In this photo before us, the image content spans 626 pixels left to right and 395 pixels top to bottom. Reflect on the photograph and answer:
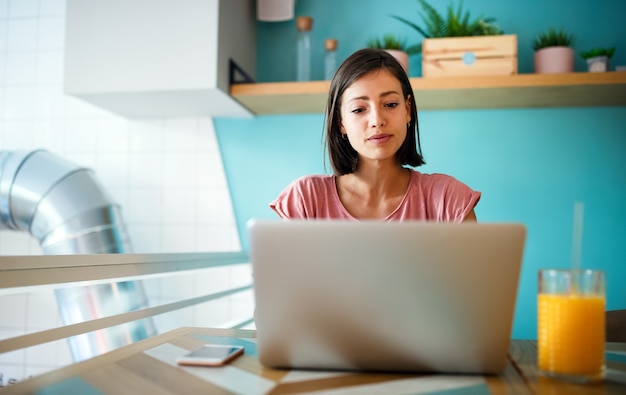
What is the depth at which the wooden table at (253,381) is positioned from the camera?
0.55 metres

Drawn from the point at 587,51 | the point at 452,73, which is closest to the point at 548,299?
the point at 452,73

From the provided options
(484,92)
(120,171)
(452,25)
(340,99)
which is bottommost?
(120,171)

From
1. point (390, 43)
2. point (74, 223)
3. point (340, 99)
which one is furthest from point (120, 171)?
point (340, 99)

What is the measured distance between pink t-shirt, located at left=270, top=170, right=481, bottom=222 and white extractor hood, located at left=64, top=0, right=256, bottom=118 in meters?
0.70

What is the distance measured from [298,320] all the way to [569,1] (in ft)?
6.42

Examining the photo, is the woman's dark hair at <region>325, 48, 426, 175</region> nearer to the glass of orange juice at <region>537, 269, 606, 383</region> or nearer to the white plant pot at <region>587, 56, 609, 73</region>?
the glass of orange juice at <region>537, 269, 606, 383</region>

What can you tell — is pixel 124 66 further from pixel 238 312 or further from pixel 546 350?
pixel 546 350

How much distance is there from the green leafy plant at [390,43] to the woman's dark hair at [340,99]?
27.4 inches

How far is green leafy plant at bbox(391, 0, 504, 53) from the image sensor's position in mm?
1917

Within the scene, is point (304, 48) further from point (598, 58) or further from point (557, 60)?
point (598, 58)

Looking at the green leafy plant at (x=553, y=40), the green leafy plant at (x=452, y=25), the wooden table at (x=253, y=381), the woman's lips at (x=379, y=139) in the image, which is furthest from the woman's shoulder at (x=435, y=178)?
the green leafy plant at (x=553, y=40)

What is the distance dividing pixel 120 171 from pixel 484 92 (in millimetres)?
1477

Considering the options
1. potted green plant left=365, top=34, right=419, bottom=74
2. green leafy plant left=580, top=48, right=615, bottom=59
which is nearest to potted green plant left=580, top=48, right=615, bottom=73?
green leafy plant left=580, top=48, right=615, bottom=59

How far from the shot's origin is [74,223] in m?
1.89
